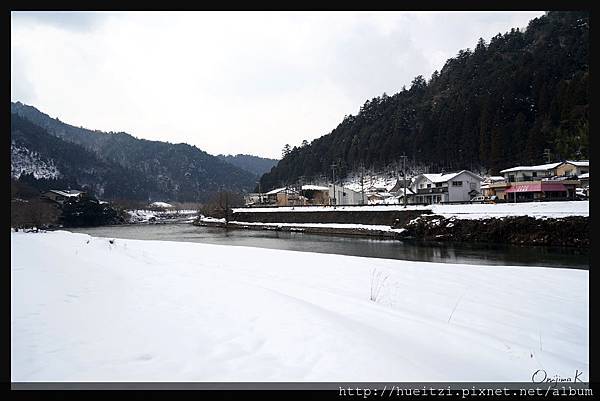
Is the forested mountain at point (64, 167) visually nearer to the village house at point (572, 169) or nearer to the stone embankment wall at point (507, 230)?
the stone embankment wall at point (507, 230)

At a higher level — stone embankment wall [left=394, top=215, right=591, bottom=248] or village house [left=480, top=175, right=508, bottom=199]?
village house [left=480, top=175, right=508, bottom=199]

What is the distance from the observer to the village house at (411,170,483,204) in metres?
37.9

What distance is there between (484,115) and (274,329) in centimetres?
6063

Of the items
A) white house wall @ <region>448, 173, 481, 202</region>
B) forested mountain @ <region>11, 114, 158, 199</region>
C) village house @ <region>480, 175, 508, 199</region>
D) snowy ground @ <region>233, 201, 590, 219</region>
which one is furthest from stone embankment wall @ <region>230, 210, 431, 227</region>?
forested mountain @ <region>11, 114, 158, 199</region>

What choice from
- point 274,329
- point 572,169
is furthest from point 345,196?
point 274,329

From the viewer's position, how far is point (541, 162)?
42.1 meters

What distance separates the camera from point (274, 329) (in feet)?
11.7

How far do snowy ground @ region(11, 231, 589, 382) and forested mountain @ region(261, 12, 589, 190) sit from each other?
2833cm

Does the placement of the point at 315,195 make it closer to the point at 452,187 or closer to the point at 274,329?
the point at 452,187

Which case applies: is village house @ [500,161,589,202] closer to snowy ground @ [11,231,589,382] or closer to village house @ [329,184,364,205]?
village house @ [329,184,364,205]

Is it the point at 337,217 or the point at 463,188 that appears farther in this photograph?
the point at 463,188

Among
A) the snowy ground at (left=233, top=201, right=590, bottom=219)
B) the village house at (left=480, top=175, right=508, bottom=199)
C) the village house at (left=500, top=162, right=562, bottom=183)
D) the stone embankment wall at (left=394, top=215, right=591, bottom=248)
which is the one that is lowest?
the stone embankment wall at (left=394, top=215, right=591, bottom=248)

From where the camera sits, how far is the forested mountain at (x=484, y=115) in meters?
44.1

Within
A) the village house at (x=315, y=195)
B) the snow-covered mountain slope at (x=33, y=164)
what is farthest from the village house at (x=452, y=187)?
the snow-covered mountain slope at (x=33, y=164)
